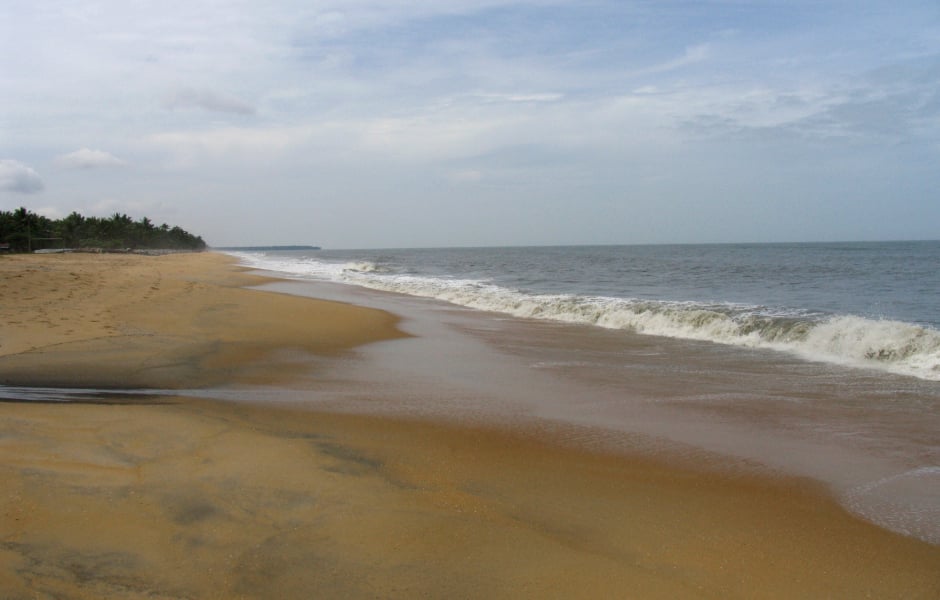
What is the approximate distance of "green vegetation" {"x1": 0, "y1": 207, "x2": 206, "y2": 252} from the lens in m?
58.2

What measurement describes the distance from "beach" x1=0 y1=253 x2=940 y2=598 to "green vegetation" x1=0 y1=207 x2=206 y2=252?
63650 millimetres

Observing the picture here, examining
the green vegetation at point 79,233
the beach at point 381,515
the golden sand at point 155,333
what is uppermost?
the green vegetation at point 79,233

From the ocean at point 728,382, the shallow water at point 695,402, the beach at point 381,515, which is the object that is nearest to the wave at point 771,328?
the ocean at point 728,382

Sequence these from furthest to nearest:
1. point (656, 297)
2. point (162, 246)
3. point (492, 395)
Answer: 1. point (162, 246)
2. point (656, 297)
3. point (492, 395)

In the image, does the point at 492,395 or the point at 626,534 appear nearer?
the point at 626,534

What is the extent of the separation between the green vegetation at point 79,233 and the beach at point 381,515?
63.7 m

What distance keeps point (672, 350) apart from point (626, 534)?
860cm

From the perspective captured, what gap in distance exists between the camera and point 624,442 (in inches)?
244

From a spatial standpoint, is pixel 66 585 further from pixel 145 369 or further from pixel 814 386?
pixel 814 386

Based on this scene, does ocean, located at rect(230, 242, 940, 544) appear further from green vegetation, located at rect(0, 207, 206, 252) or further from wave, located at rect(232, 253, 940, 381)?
green vegetation, located at rect(0, 207, 206, 252)

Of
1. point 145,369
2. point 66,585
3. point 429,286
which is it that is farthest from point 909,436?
point 429,286

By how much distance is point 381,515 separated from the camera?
4.21m

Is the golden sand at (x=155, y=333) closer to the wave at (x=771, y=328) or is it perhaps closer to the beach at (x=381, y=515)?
the beach at (x=381, y=515)

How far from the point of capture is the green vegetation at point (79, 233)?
191 ft
